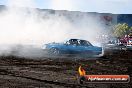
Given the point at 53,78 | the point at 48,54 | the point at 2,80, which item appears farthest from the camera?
the point at 48,54

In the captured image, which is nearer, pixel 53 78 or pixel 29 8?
pixel 53 78

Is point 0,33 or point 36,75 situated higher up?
point 0,33

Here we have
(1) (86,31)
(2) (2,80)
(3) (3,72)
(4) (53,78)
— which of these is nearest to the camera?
(2) (2,80)

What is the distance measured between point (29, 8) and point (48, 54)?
25.4m

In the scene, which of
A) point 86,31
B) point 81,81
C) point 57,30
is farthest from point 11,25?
point 81,81

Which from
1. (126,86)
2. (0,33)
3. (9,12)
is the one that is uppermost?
(9,12)

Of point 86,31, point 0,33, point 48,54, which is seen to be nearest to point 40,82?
point 48,54

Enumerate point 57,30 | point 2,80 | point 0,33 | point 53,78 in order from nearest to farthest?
point 2,80
point 53,78
point 0,33
point 57,30

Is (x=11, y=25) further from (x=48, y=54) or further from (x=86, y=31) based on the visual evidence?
(x=48, y=54)

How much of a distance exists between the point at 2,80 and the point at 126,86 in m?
4.41

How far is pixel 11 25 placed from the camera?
4641cm

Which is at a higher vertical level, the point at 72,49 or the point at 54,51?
the point at 72,49

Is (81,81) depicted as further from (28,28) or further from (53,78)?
(28,28)

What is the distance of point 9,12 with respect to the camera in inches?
1809
